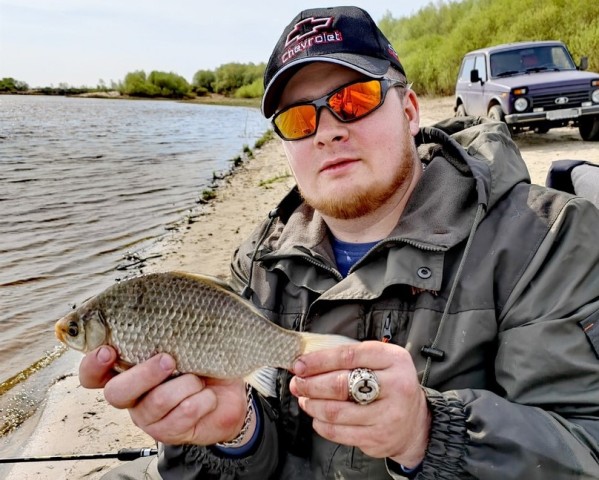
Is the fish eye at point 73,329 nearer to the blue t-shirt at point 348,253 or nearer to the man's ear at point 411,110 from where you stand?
the blue t-shirt at point 348,253

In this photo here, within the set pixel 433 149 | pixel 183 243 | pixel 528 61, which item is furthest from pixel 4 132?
pixel 433 149

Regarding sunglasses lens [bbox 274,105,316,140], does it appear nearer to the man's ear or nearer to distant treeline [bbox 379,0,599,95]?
the man's ear

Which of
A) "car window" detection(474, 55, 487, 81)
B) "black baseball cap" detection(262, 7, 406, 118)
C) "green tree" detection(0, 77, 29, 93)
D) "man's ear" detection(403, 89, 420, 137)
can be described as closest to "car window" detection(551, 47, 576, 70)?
"car window" detection(474, 55, 487, 81)

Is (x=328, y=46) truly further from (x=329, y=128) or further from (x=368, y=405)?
(x=368, y=405)

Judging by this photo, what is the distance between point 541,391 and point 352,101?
144 centimetres

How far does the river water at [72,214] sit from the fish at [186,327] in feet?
10.8

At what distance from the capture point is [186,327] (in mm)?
1819

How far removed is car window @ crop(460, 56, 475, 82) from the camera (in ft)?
43.8

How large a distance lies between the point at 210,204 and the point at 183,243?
348cm

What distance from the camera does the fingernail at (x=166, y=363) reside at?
1744 mm

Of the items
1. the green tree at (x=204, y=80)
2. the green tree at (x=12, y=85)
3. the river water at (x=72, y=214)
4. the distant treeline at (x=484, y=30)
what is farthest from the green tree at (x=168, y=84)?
the river water at (x=72, y=214)

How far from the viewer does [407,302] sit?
2.15 m

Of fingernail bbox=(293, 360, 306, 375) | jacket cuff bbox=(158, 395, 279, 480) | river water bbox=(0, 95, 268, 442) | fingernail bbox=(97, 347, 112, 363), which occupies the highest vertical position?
fingernail bbox=(293, 360, 306, 375)

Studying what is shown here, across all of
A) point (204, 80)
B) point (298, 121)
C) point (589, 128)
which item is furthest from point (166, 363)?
point (204, 80)
